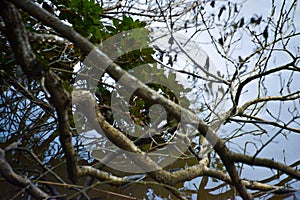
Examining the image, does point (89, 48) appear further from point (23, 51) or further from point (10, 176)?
point (10, 176)

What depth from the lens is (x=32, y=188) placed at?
37.7 inches

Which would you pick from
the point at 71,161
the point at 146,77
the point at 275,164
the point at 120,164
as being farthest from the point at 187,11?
the point at 71,161

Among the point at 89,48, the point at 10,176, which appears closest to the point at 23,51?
the point at 89,48

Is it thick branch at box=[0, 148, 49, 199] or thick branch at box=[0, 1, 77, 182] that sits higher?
thick branch at box=[0, 1, 77, 182]

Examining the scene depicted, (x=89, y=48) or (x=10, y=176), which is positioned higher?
(x=89, y=48)

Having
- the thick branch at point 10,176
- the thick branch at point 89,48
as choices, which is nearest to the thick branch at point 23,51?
the thick branch at point 89,48

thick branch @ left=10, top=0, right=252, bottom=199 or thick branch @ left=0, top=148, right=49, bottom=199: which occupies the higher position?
thick branch @ left=10, top=0, right=252, bottom=199

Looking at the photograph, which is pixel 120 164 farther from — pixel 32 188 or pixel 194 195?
pixel 32 188

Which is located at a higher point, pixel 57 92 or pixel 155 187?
pixel 57 92

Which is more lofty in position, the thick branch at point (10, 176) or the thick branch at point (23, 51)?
the thick branch at point (23, 51)

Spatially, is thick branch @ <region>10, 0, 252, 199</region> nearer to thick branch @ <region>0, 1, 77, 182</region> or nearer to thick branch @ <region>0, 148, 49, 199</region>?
thick branch @ <region>0, 1, 77, 182</region>

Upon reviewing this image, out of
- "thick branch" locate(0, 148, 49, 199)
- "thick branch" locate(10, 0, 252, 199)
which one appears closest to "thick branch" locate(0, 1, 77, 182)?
"thick branch" locate(10, 0, 252, 199)

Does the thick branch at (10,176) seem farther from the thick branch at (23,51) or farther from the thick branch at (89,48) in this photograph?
the thick branch at (89,48)

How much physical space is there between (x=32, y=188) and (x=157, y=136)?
0.77m
